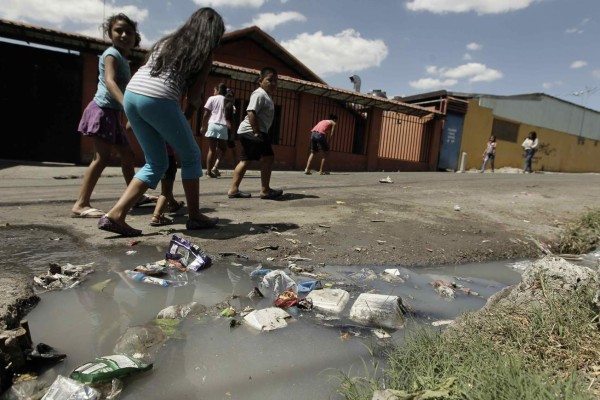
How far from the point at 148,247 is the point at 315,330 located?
1550 mm

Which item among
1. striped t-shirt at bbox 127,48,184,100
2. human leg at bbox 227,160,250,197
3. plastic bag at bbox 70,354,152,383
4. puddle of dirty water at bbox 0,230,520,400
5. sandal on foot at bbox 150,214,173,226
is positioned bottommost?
puddle of dirty water at bbox 0,230,520,400

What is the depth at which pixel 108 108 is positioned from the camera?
355 cm

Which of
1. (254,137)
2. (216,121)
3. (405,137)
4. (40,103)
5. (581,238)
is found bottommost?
(581,238)

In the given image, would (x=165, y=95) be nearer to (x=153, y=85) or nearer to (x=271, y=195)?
(x=153, y=85)

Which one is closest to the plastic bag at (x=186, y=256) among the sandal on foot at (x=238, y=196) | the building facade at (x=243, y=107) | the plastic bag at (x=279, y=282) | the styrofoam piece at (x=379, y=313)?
the plastic bag at (x=279, y=282)

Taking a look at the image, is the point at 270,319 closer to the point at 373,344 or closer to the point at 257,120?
the point at 373,344

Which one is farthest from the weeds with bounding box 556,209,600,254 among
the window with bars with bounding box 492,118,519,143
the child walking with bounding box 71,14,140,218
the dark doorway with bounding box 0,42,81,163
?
the window with bars with bounding box 492,118,519,143

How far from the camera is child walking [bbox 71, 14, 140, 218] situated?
3422 mm

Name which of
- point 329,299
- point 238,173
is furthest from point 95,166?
point 329,299

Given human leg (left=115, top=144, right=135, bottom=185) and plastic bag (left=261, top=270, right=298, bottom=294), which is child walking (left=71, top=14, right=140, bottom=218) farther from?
plastic bag (left=261, top=270, right=298, bottom=294)

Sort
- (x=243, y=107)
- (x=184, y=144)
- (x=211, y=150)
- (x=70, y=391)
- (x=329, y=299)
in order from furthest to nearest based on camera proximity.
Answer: (x=243, y=107), (x=211, y=150), (x=184, y=144), (x=329, y=299), (x=70, y=391)

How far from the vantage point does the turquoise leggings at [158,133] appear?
2.92 meters

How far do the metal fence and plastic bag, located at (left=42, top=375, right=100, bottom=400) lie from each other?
14.0 metres

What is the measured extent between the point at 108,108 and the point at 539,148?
83.2 feet
